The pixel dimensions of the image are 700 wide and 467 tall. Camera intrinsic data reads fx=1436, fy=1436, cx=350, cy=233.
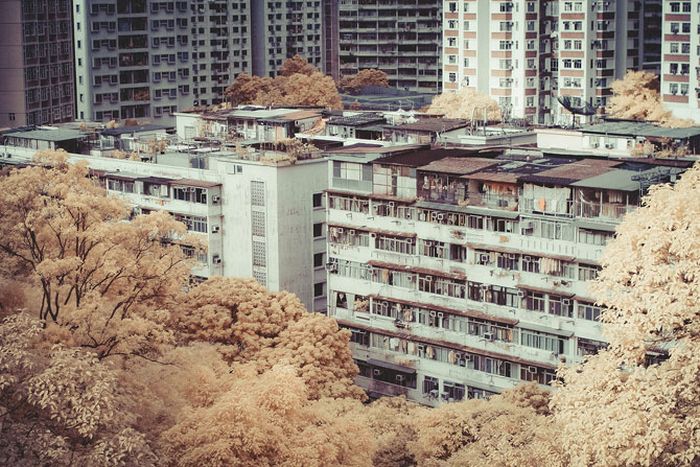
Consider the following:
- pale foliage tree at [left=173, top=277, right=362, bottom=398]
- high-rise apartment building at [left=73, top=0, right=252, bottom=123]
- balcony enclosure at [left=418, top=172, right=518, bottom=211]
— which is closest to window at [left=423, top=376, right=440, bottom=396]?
pale foliage tree at [left=173, top=277, right=362, bottom=398]

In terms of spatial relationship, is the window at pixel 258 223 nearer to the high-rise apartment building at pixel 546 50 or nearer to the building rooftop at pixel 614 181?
the building rooftop at pixel 614 181

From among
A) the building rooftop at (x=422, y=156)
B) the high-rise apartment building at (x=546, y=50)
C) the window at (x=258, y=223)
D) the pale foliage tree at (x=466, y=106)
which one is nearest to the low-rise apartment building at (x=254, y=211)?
the window at (x=258, y=223)

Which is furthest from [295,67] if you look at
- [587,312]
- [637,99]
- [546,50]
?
[587,312]

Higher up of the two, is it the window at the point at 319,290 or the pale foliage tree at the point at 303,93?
the pale foliage tree at the point at 303,93

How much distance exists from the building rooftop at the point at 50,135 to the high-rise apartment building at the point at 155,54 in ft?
136

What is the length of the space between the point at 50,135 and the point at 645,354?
60.6 m

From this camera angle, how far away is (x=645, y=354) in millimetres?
25188

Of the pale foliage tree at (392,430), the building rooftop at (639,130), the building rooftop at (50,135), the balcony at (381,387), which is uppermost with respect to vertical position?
the building rooftop at (639,130)

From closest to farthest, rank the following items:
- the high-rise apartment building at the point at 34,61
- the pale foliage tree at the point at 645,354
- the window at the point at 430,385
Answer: the pale foliage tree at the point at 645,354 → the window at the point at 430,385 → the high-rise apartment building at the point at 34,61

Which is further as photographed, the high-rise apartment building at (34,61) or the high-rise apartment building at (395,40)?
the high-rise apartment building at (395,40)

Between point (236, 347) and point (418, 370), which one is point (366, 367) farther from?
point (236, 347)

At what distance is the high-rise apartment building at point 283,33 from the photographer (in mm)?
147750

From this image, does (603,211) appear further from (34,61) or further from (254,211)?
(34,61)

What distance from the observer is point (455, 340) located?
57.1 meters
